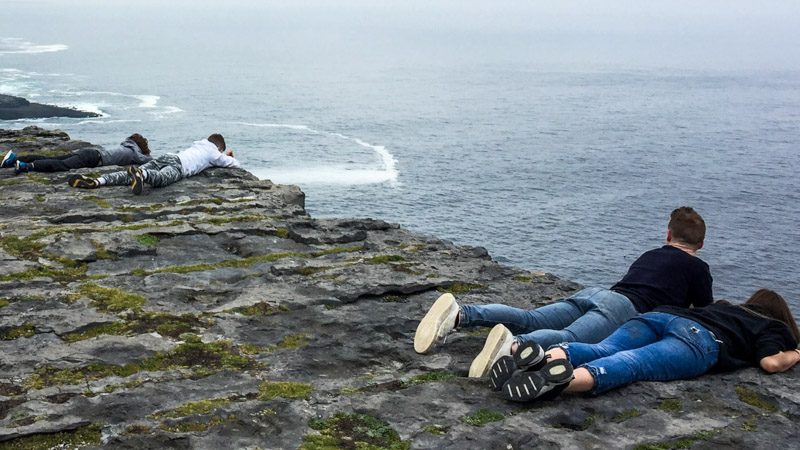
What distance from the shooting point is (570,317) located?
10633mm

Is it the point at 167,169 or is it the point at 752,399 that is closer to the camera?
the point at 752,399

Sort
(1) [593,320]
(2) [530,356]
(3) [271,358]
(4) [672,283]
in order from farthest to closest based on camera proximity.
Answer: (4) [672,283]
(1) [593,320]
(3) [271,358]
(2) [530,356]

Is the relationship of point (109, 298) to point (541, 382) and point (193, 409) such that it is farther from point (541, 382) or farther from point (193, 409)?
point (541, 382)

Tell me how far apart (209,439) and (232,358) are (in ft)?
7.37

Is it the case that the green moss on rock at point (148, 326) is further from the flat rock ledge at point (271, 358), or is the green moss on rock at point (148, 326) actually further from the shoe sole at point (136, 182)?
the shoe sole at point (136, 182)

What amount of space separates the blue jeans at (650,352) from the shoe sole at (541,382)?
24.5 inches

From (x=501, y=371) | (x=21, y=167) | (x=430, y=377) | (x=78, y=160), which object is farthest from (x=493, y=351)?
(x=21, y=167)

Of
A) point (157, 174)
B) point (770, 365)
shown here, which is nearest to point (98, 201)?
point (157, 174)

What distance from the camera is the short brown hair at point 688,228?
10.9m

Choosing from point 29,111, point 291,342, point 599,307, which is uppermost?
point 599,307

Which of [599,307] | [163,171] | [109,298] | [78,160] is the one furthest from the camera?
→ [78,160]

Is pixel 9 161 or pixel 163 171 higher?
pixel 163 171

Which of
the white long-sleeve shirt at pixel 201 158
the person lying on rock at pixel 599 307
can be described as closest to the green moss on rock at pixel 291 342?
the person lying on rock at pixel 599 307

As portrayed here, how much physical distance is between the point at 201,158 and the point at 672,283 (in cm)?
1553
